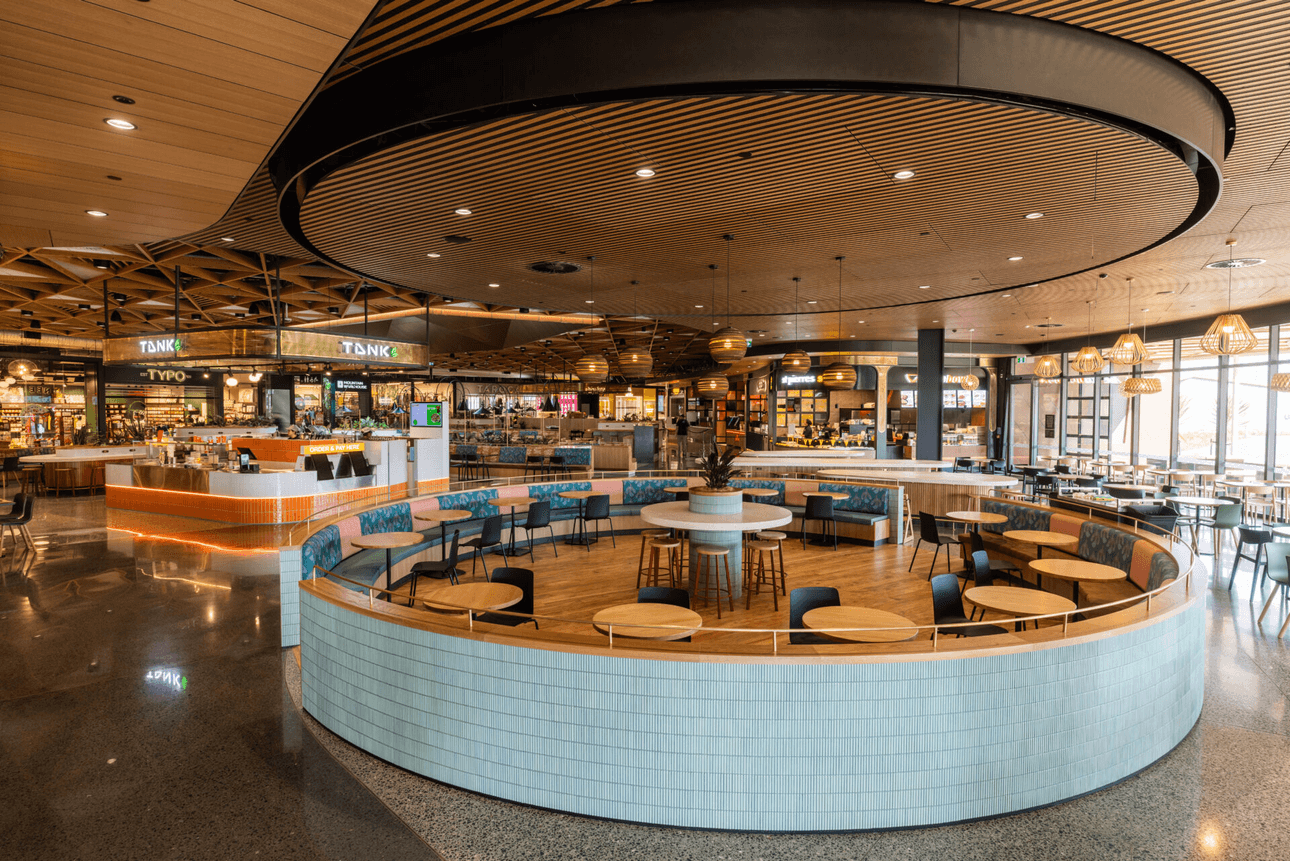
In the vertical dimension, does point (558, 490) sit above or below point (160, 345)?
below

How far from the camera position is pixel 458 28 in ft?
10.5

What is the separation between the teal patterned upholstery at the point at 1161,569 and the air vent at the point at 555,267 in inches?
234

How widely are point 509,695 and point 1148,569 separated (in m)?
5.07

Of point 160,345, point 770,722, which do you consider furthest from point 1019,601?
point 160,345

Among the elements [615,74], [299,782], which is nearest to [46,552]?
[299,782]

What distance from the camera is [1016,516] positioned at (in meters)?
7.71

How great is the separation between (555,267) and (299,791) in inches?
218

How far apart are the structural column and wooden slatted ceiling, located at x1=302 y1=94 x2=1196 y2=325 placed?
617cm

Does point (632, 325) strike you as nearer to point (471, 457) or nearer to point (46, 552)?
point (471, 457)

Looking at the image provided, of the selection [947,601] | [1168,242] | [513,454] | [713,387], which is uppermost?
[1168,242]

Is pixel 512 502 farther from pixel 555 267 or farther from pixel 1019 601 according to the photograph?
pixel 1019 601

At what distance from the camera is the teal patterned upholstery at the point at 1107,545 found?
5.59 metres

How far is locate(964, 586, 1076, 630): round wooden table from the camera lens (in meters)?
3.72

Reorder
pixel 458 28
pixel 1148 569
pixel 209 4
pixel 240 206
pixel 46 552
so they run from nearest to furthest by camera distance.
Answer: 1. pixel 209 4
2. pixel 458 28
3. pixel 1148 569
4. pixel 240 206
5. pixel 46 552
